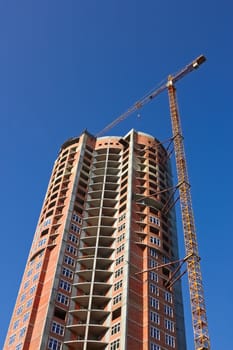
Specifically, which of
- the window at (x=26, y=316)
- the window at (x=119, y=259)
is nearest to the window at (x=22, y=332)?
the window at (x=26, y=316)

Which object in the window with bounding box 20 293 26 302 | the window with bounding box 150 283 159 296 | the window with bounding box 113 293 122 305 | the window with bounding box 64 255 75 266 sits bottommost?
the window with bounding box 113 293 122 305

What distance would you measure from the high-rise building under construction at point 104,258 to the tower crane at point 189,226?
3.79m

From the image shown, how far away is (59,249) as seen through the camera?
7512 cm

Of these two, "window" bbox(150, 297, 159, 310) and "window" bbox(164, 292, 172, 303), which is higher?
"window" bbox(164, 292, 172, 303)

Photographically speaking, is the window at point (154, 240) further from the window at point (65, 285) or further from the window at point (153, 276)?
the window at point (65, 285)

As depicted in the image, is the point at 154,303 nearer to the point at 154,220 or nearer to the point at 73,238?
the point at 154,220

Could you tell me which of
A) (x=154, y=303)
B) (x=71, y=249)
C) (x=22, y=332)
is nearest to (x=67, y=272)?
(x=71, y=249)

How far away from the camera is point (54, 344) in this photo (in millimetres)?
62719

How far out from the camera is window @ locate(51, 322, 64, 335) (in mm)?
64312

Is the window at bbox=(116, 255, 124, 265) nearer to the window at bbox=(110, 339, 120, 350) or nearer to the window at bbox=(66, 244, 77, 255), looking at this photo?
the window at bbox=(66, 244, 77, 255)

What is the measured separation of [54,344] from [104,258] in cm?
1783

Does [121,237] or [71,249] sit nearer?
[71,249]

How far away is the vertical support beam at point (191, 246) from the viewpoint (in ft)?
217

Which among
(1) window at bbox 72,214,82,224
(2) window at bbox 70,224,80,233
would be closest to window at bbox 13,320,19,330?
(2) window at bbox 70,224,80,233
